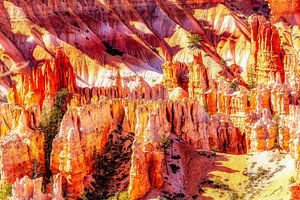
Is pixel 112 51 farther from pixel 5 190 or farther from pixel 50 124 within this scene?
pixel 5 190

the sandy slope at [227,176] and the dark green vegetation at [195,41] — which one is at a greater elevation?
the dark green vegetation at [195,41]

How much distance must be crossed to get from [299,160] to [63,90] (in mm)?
28140

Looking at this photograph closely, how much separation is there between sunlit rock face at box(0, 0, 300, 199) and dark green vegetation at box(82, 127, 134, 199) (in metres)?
0.10

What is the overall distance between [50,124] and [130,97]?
847 centimetres

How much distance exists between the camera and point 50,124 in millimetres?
51594

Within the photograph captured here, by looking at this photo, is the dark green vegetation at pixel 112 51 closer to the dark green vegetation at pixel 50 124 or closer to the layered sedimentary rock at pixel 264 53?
the layered sedimentary rock at pixel 264 53

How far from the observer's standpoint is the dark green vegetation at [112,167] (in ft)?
145

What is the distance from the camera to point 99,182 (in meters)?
45.5

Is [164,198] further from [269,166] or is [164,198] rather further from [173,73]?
[173,73]

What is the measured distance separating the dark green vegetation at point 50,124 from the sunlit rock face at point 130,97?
30 centimetres

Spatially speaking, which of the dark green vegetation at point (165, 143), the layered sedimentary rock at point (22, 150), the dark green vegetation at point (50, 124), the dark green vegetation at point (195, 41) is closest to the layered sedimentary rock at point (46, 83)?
the dark green vegetation at point (50, 124)

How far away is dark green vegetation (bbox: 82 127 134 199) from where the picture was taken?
44.2 meters

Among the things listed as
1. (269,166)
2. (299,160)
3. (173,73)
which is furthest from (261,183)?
(173,73)

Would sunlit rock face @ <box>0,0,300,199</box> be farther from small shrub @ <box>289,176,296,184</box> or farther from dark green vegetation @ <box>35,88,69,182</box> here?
small shrub @ <box>289,176,296,184</box>
